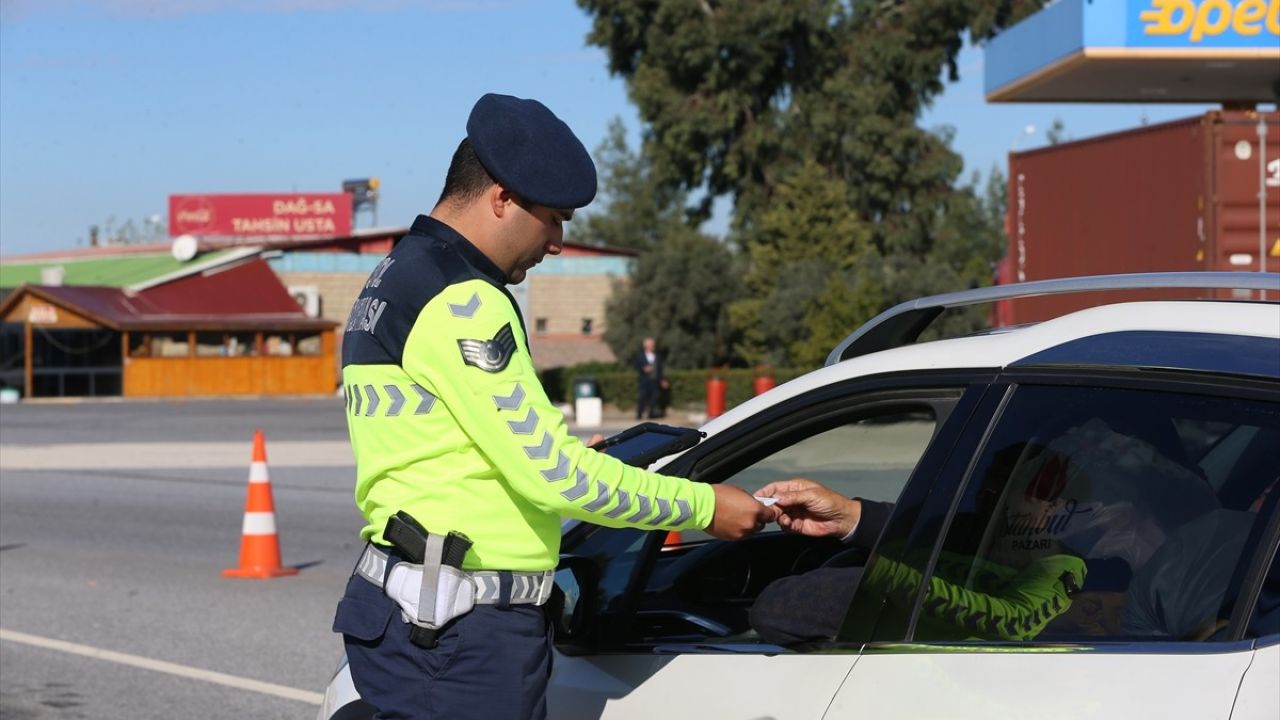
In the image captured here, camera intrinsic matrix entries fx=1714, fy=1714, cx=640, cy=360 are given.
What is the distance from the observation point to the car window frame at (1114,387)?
247 centimetres

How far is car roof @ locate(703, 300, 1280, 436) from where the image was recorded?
2.59 metres

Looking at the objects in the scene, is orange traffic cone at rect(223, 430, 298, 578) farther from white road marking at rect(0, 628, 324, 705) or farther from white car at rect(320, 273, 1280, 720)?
white car at rect(320, 273, 1280, 720)

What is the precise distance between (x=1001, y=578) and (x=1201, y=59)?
828 inches

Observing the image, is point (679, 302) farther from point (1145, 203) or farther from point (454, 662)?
point (454, 662)

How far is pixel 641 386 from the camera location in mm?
33250

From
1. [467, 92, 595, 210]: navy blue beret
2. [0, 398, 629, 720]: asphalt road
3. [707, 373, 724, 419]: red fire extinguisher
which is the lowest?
[0, 398, 629, 720]: asphalt road

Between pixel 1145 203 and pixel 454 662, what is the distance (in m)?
15.4

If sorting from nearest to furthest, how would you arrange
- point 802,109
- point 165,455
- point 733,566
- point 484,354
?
1. point 484,354
2. point 733,566
3. point 165,455
4. point 802,109

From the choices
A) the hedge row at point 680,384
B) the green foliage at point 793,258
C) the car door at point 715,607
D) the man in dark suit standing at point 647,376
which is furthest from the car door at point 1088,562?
the green foliage at point 793,258

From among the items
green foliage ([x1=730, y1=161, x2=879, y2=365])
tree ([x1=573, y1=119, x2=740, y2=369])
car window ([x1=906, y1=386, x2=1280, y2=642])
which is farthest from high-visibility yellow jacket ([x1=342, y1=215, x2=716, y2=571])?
tree ([x1=573, y1=119, x2=740, y2=369])

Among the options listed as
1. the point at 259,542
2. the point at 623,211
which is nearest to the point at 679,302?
the point at 259,542

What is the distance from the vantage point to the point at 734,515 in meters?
2.88

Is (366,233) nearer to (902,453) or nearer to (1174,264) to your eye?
(902,453)

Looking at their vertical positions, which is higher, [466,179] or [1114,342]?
[466,179]
